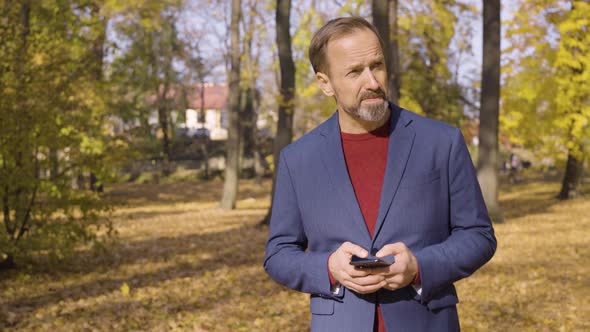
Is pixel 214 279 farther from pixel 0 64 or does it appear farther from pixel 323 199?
pixel 323 199

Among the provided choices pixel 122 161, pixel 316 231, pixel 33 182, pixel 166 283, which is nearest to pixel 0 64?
pixel 33 182

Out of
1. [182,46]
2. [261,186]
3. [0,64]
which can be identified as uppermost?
[182,46]

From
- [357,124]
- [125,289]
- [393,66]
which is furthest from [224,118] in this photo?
[357,124]

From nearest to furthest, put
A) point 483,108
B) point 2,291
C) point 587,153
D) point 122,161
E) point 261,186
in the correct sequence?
1. point 2,291
2. point 122,161
3. point 483,108
4. point 587,153
5. point 261,186

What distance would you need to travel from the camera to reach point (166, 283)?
1045cm

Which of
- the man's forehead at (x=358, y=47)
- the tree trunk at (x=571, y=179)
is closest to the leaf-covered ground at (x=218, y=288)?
the man's forehead at (x=358, y=47)

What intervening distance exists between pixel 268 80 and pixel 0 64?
46361 mm

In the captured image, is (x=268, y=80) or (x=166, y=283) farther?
(x=268, y=80)

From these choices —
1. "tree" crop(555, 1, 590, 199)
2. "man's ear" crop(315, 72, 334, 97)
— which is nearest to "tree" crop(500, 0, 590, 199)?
"tree" crop(555, 1, 590, 199)

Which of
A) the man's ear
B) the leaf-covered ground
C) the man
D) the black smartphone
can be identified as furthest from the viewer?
the leaf-covered ground

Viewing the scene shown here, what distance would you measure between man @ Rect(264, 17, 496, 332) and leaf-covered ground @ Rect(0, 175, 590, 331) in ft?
16.8

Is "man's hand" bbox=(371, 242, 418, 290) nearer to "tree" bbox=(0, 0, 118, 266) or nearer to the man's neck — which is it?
the man's neck

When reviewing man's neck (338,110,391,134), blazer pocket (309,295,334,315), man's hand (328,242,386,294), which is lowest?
blazer pocket (309,295,334,315)

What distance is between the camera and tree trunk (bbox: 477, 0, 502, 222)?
1795 cm
